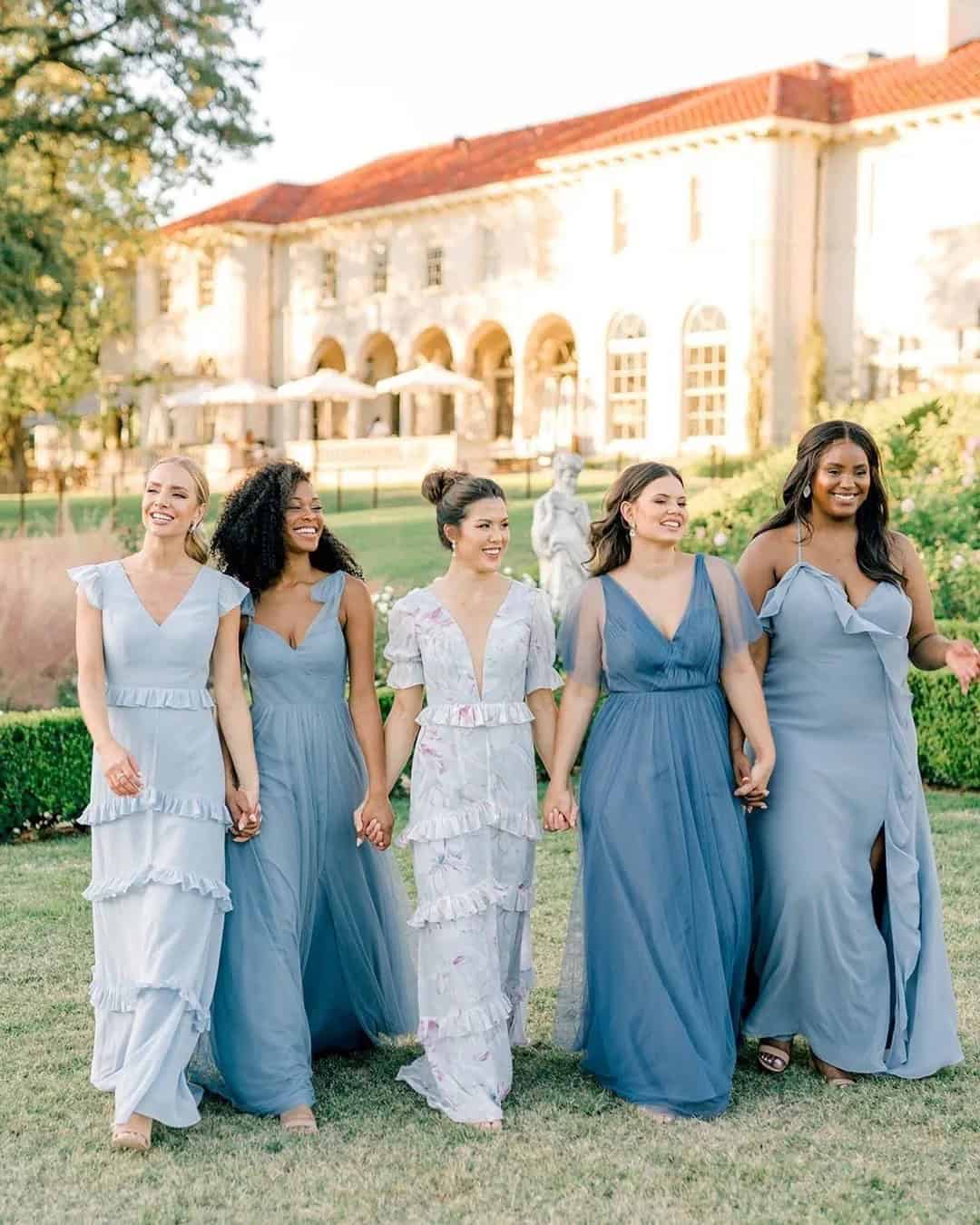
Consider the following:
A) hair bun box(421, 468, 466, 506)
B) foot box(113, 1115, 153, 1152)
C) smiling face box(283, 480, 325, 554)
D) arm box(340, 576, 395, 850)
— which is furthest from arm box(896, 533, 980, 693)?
foot box(113, 1115, 153, 1152)

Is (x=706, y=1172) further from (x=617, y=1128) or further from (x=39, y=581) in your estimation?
(x=39, y=581)

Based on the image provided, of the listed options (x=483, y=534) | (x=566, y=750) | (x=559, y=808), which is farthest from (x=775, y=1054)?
(x=483, y=534)

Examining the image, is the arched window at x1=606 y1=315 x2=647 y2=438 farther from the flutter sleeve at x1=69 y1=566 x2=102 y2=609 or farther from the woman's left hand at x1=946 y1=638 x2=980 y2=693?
the flutter sleeve at x1=69 y1=566 x2=102 y2=609

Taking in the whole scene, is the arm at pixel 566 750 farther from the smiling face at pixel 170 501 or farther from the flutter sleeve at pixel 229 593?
the smiling face at pixel 170 501

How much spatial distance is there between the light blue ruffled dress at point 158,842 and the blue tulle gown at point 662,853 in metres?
1.10

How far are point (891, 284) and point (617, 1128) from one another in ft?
91.8

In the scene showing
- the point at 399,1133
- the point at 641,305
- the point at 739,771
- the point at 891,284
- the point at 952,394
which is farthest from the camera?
the point at 641,305

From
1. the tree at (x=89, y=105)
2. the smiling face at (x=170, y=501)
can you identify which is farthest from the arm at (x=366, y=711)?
the tree at (x=89, y=105)

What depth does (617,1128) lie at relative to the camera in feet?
15.0

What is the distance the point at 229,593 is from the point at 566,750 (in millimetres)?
1094

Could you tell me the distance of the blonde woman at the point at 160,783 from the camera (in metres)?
4.55

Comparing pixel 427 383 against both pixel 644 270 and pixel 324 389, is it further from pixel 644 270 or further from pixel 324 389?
pixel 644 270

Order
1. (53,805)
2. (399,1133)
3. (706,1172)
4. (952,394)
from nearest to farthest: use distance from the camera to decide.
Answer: (706,1172) < (399,1133) < (53,805) < (952,394)

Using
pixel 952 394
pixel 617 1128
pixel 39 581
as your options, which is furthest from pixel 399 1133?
pixel 952 394
